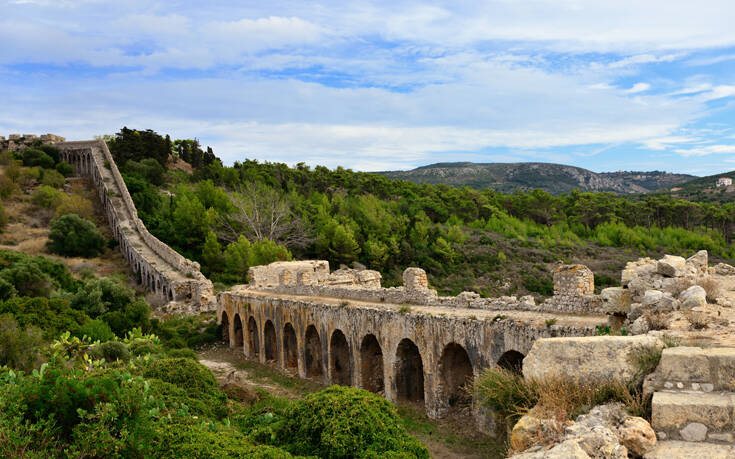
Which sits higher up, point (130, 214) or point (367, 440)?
point (130, 214)

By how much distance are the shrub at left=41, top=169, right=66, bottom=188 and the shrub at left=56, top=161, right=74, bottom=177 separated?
2.76 m

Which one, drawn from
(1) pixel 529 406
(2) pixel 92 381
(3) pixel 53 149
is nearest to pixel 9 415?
(2) pixel 92 381

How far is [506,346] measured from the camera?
11875 mm

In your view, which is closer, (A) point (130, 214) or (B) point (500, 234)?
(A) point (130, 214)

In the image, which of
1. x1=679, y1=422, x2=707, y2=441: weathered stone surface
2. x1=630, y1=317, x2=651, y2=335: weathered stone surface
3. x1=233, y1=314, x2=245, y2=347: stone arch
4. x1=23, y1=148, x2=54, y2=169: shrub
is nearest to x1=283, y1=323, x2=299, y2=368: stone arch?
x1=233, y1=314, x2=245, y2=347: stone arch

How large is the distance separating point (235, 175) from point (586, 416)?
57852 mm

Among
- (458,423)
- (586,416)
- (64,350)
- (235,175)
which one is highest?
(235,175)

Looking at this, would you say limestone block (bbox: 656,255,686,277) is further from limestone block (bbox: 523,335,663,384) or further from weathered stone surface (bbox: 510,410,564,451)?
weathered stone surface (bbox: 510,410,564,451)

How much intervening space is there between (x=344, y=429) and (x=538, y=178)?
12686 centimetres

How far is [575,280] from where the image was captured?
40.4 feet

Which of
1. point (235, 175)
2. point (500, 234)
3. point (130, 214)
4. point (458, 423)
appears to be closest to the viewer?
point (458, 423)

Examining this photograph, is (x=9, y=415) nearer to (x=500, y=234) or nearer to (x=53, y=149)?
(x=500, y=234)

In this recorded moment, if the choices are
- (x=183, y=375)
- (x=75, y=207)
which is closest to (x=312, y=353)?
(x=183, y=375)

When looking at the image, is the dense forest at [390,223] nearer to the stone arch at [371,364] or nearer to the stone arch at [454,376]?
the stone arch at [371,364]
